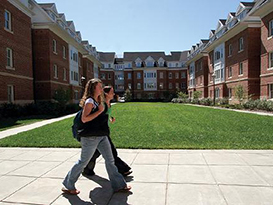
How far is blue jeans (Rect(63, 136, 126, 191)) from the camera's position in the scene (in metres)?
3.67

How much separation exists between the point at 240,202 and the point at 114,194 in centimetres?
201

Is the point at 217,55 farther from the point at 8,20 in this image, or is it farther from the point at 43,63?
the point at 8,20

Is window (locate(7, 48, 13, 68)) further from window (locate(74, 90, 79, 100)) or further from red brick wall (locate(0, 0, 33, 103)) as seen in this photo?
window (locate(74, 90, 79, 100))

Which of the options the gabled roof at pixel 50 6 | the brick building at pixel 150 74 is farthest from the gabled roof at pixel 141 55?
the gabled roof at pixel 50 6

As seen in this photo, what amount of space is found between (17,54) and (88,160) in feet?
65.6

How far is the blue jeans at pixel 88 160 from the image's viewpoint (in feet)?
12.0

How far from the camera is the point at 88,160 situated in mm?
3738

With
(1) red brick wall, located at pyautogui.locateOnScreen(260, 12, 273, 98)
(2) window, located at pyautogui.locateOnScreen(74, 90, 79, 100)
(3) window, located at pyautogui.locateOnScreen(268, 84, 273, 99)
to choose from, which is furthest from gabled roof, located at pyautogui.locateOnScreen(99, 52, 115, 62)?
(3) window, located at pyautogui.locateOnScreen(268, 84, 273, 99)

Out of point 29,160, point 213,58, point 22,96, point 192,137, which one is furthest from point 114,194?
point 213,58

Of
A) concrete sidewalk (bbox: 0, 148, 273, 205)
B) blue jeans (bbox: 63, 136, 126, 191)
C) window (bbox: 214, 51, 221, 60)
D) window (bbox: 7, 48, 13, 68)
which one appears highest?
window (bbox: 214, 51, 221, 60)

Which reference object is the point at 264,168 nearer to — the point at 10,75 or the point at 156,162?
the point at 156,162

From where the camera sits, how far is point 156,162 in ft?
17.9

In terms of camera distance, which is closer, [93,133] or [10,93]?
[93,133]

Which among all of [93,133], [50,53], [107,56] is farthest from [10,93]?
[107,56]
